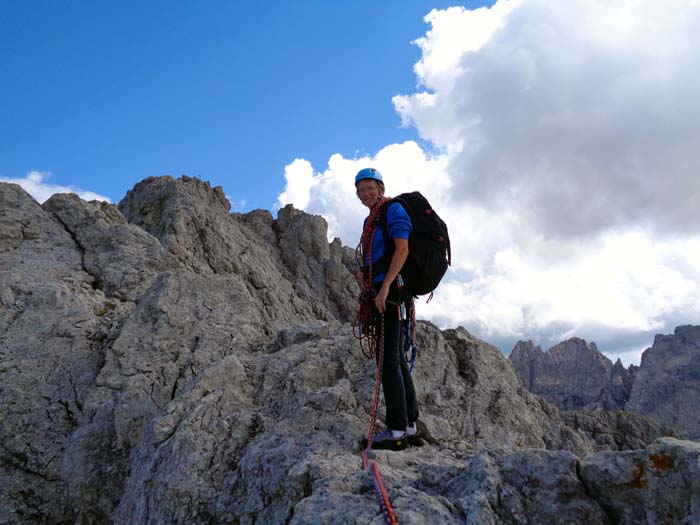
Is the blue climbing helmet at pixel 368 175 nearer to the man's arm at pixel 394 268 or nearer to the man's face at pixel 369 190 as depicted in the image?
the man's face at pixel 369 190

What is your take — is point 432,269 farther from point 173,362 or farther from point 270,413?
point 173,362

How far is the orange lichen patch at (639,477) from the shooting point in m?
4.16

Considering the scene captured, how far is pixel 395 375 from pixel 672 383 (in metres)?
133

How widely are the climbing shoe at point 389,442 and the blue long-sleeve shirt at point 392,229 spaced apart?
205 cm

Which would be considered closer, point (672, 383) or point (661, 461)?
point (661, 461)

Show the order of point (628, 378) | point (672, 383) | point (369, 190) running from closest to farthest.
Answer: point (369, 190) < point (672, 383) < point (628, 378)

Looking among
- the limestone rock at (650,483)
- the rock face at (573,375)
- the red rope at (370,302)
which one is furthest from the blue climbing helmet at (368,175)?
the rock face at (573,375)

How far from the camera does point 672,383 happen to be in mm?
111938

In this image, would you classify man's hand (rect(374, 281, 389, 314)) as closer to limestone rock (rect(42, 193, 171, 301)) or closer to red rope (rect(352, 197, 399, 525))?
red rope (rect(352, 197, 399, 525))

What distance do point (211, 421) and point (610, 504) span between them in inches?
203

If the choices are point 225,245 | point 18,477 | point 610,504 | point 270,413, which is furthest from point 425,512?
point 225,245

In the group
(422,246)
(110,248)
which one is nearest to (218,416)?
(422,246)

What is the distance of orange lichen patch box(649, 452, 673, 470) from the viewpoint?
4.10 m

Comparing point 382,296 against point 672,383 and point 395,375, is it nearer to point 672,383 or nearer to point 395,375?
point 395,375
